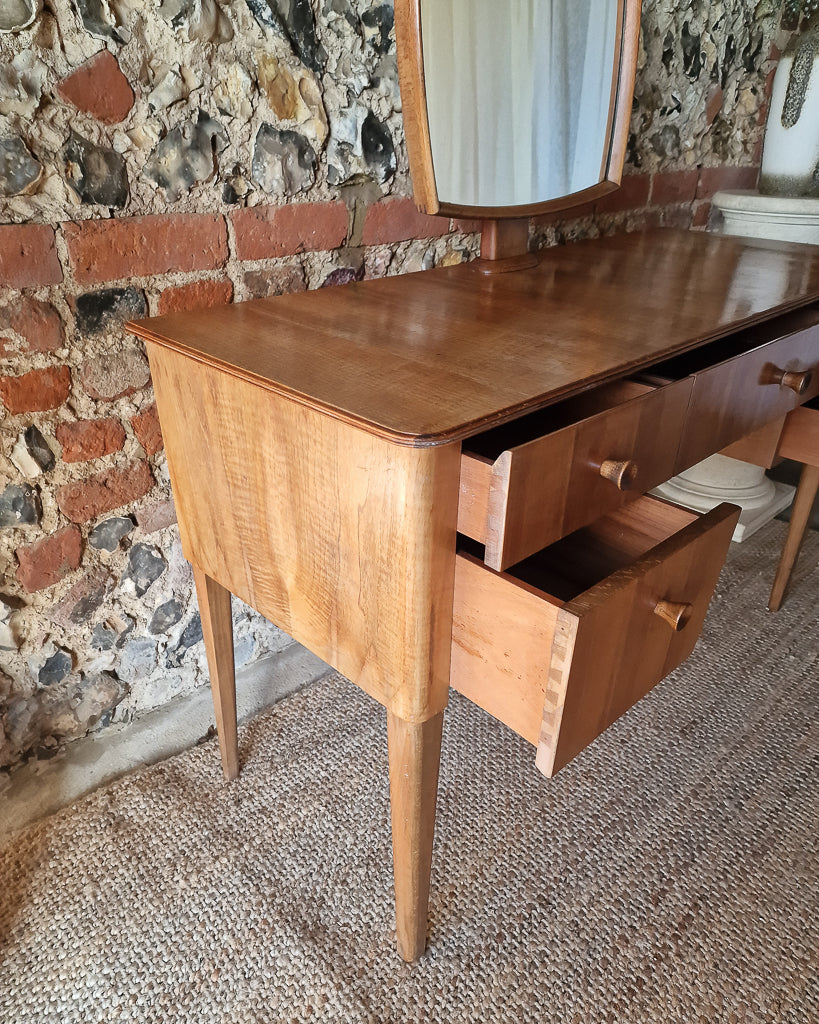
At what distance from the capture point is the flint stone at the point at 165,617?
3.84ft

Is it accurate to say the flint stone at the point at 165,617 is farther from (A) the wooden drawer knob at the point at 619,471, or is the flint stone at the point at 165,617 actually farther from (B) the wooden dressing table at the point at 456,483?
(A) the wooden drawer knob at the point at 619,471

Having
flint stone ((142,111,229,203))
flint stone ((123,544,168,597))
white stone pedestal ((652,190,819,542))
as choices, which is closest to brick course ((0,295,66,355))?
flint stone ((142,111,229,203))

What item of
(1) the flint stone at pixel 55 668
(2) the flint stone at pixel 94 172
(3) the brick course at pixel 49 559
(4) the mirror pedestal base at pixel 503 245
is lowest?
(1) the flint stone at pixel 55 668

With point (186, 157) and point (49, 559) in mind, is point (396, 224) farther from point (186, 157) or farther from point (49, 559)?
point (49, 559)

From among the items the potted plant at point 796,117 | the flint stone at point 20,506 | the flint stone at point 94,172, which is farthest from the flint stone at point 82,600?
the potted plant at point 796,117

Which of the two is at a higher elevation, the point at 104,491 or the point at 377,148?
the point at 377,148

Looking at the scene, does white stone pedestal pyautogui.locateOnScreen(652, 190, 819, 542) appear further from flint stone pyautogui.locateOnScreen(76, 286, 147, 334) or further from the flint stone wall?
flint stone pyautogui.locateOnScreen(76, 286, 147, 334)

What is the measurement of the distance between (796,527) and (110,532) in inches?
53.9

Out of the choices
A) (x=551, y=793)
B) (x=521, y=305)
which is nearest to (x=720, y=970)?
(x=551, y=793)

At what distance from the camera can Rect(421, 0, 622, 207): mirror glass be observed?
999 millimetres

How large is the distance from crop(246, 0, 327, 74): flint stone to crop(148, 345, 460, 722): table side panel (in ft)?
1.58

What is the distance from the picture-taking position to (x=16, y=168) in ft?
2.68

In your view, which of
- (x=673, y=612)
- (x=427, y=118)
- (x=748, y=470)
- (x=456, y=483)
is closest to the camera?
(x=456, y=483)

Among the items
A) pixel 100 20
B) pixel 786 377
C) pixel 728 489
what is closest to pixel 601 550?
pixel 786 377
